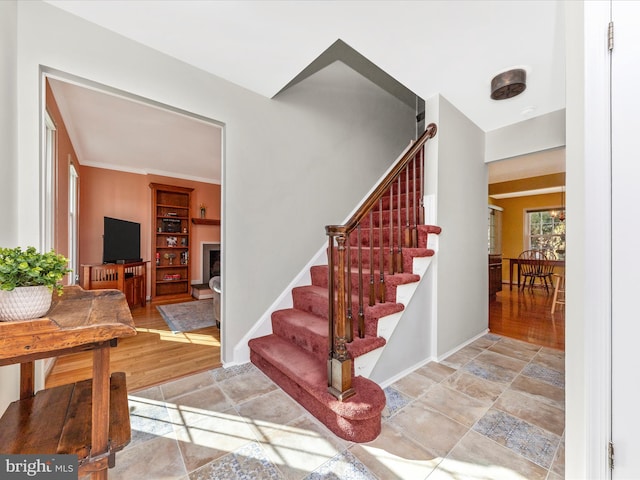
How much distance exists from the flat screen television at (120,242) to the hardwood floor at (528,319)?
5849mm

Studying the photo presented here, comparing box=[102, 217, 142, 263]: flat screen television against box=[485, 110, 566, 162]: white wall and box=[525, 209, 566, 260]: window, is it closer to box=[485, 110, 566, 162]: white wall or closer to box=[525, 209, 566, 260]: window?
box=[485, 110, 566, 162]: white wall

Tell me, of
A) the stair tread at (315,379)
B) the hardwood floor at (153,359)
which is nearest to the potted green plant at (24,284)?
the stair tread at (315,379)

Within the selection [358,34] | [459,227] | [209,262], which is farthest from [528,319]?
[209,262]

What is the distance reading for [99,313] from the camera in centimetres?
95

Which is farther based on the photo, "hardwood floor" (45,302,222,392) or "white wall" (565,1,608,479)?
"hardwood floor" (45,302,222,392)

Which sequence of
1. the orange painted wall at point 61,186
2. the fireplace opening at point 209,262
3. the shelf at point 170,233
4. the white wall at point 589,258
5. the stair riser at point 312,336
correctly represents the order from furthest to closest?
the fireplace opening at point 209,262 → the shelf at point 170,233 → the orange painted wall at point 61,186 → the stair riser at point 312,336 → the white wall at point 589,258

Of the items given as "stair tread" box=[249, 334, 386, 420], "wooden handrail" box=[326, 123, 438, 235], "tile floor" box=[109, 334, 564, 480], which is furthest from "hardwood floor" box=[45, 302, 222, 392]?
"wooden handrail" box=[326, 123, 438, 235]

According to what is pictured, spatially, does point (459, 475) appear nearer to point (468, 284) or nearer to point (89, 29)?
point (468, 284)

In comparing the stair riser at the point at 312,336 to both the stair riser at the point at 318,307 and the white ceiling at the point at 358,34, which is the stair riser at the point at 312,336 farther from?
the white ceiling at the point at 358,34

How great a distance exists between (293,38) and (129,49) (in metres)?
1.13

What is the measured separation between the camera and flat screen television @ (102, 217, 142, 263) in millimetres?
4539

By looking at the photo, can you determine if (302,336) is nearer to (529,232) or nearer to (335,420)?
(335,420)

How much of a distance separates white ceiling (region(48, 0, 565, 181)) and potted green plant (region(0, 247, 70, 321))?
163 centimetres

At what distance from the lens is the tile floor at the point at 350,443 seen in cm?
128
